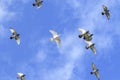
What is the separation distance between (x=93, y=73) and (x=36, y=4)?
1586cm

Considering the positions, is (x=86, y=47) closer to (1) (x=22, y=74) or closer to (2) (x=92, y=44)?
(2) (x=92, y=44)

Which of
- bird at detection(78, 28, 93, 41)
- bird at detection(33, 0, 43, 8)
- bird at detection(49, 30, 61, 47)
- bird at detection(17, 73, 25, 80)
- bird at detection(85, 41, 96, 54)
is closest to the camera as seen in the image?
bird at detection(78, 28, 93, 41)

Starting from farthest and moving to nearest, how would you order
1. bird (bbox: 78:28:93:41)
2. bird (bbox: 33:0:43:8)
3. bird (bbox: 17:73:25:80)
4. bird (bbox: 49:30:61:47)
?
bird (bbox: 17:73:25:80) < bird (bbox: 33:0:43:8) < bird (bbox: 49:30:61:47) < bird (bbox: 78:28:93:41)

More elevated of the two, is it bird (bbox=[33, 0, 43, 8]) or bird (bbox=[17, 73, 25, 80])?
bird (bbox=[33, 0, 43, 8])

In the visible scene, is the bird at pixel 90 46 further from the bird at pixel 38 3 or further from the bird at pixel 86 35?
the bird at pixel 38 3

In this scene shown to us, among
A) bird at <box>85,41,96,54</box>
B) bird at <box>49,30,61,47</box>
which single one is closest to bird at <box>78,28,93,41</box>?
bird at <box>85,41,96,54</box>

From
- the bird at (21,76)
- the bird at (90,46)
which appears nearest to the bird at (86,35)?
the bird at (90,46)

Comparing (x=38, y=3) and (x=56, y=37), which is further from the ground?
(x=38, y=3)

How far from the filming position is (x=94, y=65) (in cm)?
16775

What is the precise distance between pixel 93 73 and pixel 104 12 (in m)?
11.1

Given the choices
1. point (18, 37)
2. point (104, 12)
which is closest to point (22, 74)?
point (18, 37)

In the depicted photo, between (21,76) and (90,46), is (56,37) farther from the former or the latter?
(21,76)

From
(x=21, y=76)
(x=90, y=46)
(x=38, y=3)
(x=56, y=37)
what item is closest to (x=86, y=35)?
(x=90, y=46)

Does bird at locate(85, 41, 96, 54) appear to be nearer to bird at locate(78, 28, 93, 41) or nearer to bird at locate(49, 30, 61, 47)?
bird at locate(78, 28, 93, 41)
